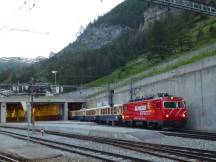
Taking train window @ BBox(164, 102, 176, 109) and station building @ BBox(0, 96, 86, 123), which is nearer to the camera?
train window @ BBox(164, 102, 176, 109)

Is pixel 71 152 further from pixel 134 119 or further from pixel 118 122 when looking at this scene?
pixel 118 122

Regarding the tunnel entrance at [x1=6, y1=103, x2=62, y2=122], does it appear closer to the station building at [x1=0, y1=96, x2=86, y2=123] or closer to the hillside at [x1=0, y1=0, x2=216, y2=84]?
the station building at [x1=0, y1=96, x2=86, y2=123]

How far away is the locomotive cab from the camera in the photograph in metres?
36.4

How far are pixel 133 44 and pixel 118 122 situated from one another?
9355 centimetres

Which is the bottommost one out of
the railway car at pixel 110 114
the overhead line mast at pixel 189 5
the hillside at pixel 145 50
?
the railway car at pixel 110 114

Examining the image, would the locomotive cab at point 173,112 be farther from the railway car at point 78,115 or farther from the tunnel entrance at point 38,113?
the tunnel entrance at point 38,113

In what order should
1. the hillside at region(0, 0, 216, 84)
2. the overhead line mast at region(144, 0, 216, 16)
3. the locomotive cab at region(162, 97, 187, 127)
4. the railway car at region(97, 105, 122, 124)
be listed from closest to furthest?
Answer: the overhead line mast at region(144, 0, 216, 16) → the locomotive cab at region(162, 97, 187, 127) → the railway car at region(97, 105, 122, 124) → the hillside at region(0, 0, 216, 84)

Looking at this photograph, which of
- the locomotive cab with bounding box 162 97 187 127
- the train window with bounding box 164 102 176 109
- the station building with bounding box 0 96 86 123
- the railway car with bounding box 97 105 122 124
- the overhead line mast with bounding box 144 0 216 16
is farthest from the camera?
the station building with bounding box 0 96 86 123

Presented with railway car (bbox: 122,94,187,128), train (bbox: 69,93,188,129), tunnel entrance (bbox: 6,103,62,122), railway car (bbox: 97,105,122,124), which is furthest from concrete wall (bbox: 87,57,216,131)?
tunnel entrance (bbox: 6,103,62,122)

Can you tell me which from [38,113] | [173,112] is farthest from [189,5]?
[38,113]

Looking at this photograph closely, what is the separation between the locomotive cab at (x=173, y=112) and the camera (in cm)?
3644

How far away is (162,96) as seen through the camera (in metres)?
37.6

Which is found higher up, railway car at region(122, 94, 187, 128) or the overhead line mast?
the overhead line mast

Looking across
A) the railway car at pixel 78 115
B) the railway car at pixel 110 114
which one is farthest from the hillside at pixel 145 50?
the railway car at pixel 110 114
